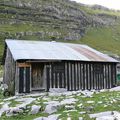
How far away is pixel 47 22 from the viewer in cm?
15638

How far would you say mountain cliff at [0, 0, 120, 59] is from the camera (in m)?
135

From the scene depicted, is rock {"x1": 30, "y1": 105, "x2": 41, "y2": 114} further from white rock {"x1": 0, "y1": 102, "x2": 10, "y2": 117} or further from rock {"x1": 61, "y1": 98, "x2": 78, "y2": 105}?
white rock {"x1": 0, "y1": 102, "x2": 10, "y2": 117}

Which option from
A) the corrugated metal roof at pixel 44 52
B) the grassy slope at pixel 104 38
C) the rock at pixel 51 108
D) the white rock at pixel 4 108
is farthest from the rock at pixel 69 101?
the grassy slope at pixel 104 38

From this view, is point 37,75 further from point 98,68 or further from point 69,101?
point 69,101

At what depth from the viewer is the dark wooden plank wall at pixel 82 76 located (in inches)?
1093

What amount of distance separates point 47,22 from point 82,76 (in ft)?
423

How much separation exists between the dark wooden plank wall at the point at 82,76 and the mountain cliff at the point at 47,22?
281ft

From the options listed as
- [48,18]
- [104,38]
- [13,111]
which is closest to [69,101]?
[13,111]

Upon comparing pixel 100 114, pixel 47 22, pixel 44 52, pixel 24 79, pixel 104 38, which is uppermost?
pixel 47 22

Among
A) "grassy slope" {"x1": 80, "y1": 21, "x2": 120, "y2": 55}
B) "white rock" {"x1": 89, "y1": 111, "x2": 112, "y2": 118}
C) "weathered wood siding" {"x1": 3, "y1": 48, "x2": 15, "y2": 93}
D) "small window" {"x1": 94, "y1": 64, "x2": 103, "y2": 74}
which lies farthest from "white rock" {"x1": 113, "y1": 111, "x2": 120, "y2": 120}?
"grassy slope" {"x1": 80, "y1": 21, "x2": 120, "y2": 55}

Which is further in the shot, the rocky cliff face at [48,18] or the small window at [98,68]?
the rocky cliff face at [48,18]

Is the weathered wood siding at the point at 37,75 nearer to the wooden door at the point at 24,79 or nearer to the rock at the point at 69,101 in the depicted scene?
the wooden door at the point at 24,79

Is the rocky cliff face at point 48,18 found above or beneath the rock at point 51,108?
above

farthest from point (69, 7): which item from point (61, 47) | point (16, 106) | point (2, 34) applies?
point (16, 106)
